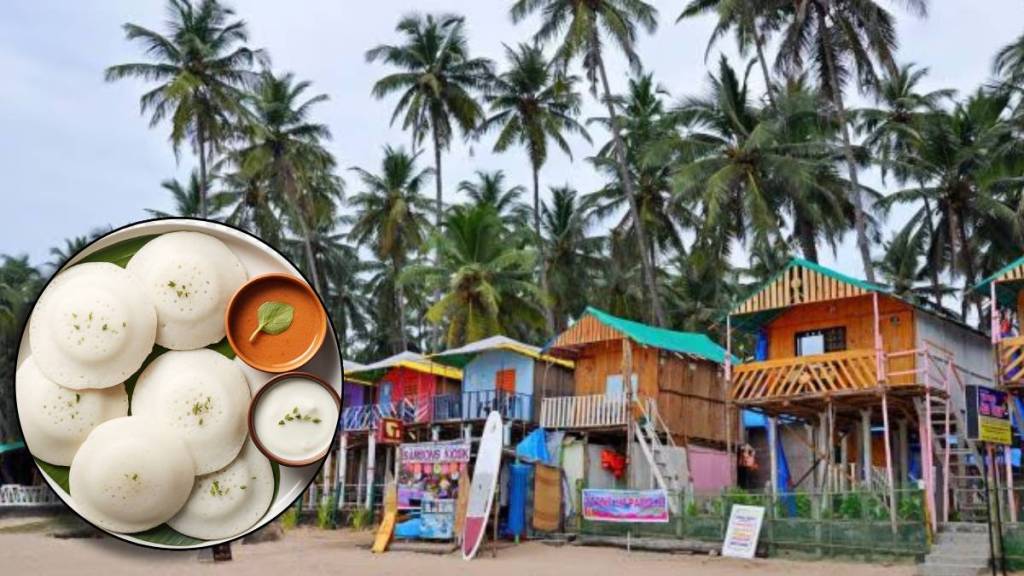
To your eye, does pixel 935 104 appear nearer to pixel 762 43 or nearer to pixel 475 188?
pixel 762 43

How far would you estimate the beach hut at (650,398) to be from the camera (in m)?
26.5

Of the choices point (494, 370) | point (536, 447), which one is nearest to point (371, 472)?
point (494, 370)

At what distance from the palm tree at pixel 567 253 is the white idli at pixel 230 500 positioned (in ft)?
137

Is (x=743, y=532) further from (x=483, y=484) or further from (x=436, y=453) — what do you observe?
(x=436, y=453)

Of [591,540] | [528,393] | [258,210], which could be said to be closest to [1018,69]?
[528,393]

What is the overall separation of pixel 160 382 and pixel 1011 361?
20.0 m

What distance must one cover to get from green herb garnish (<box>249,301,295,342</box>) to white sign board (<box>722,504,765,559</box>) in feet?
60.3

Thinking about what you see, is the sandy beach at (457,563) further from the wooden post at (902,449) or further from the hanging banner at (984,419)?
the wooden post at (902,449)

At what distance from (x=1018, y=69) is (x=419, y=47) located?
23.6 meters

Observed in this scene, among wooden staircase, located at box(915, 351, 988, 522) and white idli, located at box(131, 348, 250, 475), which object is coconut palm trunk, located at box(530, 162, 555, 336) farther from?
white idli, located at box(131, 348, 250, 475)

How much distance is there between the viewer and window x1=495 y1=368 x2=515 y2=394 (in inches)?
1237

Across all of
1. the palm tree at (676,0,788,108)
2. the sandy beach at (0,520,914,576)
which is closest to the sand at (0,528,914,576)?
the sandy beach at (0,520,914,576)

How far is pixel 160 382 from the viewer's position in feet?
11.2

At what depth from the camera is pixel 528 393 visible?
30.9m
